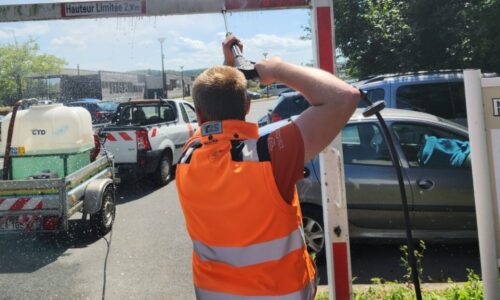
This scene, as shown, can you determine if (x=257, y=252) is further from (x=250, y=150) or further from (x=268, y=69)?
(x=268, y=69)

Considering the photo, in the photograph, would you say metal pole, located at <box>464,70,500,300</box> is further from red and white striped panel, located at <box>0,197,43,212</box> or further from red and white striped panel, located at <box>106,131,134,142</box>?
red and white striped panel, located at <box>106,131,134,142</box>

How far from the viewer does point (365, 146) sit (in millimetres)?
5551

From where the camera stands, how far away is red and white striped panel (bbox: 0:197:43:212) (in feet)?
19.6

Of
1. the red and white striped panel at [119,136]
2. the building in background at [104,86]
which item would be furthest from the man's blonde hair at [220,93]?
the building in background at [104,86]

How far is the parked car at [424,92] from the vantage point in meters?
8.24

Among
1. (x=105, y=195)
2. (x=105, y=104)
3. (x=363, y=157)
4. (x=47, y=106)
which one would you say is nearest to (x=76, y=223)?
(x=105, y=195)

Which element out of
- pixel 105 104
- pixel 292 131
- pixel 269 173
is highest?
pixel 105 104

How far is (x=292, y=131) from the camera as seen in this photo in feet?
5.84

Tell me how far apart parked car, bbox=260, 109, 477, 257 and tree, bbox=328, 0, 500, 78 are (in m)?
7.07

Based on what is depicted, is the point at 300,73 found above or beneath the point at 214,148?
above

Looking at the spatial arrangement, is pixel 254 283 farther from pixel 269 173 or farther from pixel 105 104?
pixel 105 104

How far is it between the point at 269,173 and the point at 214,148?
235mm

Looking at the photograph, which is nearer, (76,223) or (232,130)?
(232,130)

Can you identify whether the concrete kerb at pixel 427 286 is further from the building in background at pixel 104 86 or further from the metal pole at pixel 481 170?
the building in background at pixel 104 86
